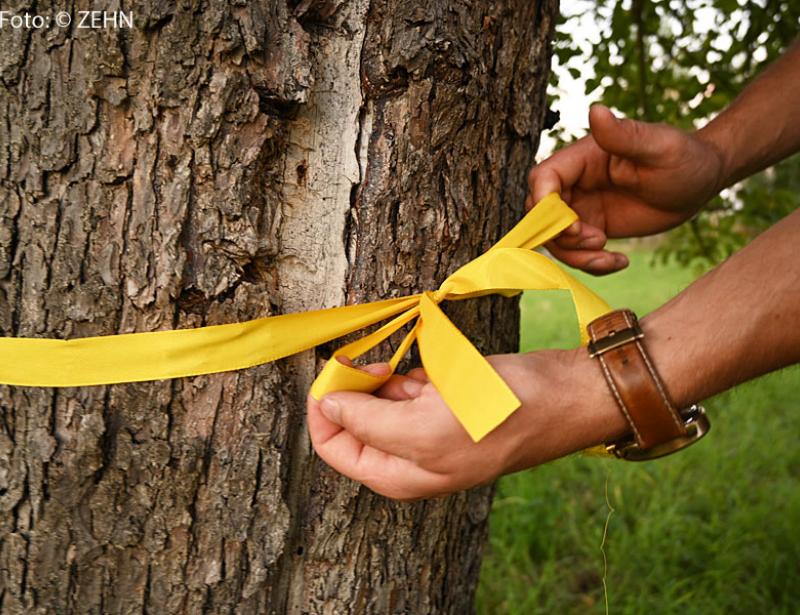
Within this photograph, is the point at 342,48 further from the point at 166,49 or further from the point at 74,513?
the point at 74,513

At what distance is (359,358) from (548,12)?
0.82 metres

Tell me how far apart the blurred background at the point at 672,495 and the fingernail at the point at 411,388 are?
4.61 feet

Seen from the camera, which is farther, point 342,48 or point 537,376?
point 342,48

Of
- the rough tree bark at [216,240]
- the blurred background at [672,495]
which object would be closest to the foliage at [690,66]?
the blurred background at [672,495]

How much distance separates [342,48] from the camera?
3.96 ft

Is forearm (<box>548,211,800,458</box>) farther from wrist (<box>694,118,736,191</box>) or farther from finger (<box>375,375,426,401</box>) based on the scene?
wrist (<box>694,118,736,191</box>)

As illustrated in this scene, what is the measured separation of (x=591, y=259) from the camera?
64.6 inches

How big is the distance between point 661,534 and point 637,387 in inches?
97.0

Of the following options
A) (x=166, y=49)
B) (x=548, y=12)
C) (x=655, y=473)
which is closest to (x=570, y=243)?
(x=548, y=12)

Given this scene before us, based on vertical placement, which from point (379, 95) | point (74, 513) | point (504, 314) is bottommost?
point (74, 513)

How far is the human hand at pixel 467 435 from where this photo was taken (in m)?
0.99

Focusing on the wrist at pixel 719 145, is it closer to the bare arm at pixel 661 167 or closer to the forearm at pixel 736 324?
the bare arm at pixel 661 167

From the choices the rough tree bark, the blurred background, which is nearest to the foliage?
the blurred background

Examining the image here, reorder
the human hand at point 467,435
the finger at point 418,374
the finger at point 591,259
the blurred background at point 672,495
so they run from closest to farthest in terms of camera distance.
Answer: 1. the human hand at point 467,435
2. the finger at point 418,374
3. the finger at point 591,259
4. the blurred background at point 672,495
